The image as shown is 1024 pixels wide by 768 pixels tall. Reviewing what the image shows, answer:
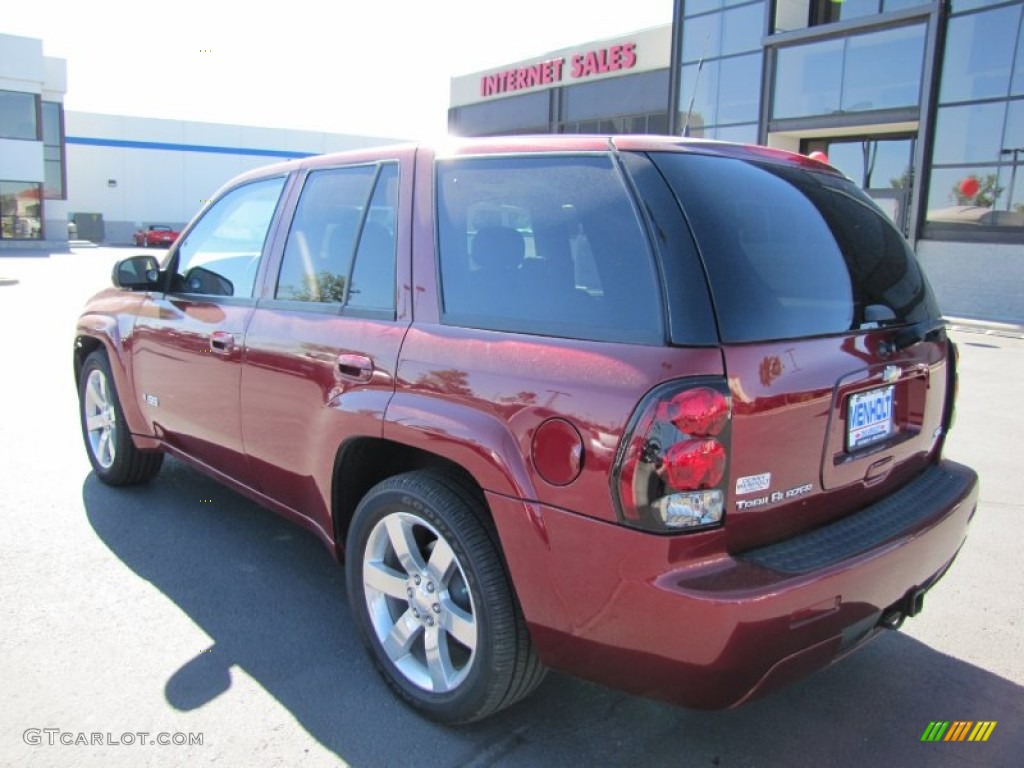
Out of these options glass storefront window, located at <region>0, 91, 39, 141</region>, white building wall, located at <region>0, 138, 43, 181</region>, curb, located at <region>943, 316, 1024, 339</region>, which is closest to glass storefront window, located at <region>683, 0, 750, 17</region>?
curb, located at <region>943, 316, 1024, 339</region>

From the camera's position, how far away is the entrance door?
20.0m

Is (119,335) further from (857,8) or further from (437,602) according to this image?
(857,8)

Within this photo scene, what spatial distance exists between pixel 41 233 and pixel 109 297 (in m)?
37.3

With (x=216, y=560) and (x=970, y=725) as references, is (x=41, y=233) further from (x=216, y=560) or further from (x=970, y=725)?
(x=970, y=725)

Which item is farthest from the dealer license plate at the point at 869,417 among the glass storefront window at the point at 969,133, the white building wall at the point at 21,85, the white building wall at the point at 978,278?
the white building wall at the point at 21,85

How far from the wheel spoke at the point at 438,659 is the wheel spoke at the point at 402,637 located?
3.6 inches

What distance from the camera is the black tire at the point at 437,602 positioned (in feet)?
7.93

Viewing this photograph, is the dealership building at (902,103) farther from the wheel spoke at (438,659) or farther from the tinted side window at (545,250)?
the wheel spoke at (438,659)

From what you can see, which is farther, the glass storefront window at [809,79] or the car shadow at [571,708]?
the glass storefront window at [809,79]

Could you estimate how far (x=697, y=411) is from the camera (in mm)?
2047

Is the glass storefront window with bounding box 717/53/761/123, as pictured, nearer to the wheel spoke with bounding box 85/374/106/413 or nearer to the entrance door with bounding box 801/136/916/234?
the entrance door with bounding box 801/136/916/234

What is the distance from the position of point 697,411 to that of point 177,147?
177 feet

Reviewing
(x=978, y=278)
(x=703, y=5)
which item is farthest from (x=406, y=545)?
(x=703, y=5)

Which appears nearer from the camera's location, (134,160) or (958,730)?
(958,730)
